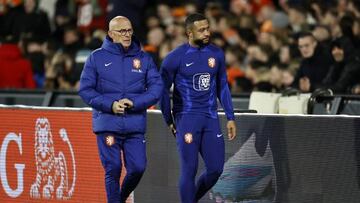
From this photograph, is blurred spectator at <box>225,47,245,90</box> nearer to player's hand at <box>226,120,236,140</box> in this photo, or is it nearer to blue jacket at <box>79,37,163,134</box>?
player's hand at <box>226,120,236,140</box>

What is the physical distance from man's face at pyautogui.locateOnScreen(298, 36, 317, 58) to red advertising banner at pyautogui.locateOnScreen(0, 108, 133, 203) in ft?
11.9

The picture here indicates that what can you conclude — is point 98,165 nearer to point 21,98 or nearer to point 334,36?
point 21,98

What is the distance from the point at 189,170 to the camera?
11703 mm

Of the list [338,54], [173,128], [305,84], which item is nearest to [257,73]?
[305,84]

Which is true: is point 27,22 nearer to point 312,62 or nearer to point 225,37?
point 225,37

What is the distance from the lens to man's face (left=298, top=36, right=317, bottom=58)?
15227 mm

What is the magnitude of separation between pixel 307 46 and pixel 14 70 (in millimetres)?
5045

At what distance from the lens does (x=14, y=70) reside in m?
18.2

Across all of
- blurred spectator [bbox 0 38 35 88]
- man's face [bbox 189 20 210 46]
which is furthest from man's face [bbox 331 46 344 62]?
blurred spectator [bbox 0 38 35 88]

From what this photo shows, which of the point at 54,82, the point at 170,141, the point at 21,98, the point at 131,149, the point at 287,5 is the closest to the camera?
the point at 131,149

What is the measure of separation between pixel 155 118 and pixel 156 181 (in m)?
0.65

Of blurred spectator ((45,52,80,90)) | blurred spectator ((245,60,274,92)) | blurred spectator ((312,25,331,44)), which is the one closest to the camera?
blurred spectator ((312,25,331,44))

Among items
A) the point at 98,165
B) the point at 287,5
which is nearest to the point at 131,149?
the point at 98,165

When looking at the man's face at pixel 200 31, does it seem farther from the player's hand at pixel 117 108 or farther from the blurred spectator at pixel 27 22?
the blurred spectator at pixel 27 22
